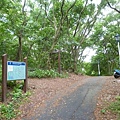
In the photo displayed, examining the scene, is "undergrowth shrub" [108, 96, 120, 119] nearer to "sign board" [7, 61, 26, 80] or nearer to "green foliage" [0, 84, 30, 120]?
"green foliage" [0, 84, 30, 120]

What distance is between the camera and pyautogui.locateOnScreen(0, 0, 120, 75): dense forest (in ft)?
34.0

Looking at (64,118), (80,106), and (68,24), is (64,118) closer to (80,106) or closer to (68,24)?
(80,106)

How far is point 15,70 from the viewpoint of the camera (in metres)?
5.66

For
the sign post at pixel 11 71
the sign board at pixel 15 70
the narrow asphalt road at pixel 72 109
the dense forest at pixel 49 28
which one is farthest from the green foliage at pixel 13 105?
the dense forest at pixel 49 28

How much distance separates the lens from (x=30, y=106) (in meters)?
5.01

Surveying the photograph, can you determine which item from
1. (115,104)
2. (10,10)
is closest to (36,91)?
(115,104)

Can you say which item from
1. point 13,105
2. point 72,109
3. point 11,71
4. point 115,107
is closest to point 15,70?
point 11,71

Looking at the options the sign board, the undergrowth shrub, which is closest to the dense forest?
the sign board

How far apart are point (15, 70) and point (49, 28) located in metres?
7.46

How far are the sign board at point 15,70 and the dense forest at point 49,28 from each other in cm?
475

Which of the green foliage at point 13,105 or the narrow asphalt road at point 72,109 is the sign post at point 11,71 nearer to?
the green foliage at point 13,105

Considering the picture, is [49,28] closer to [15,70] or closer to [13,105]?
[15,70]

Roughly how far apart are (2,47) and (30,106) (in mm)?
9204

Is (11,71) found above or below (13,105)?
above
